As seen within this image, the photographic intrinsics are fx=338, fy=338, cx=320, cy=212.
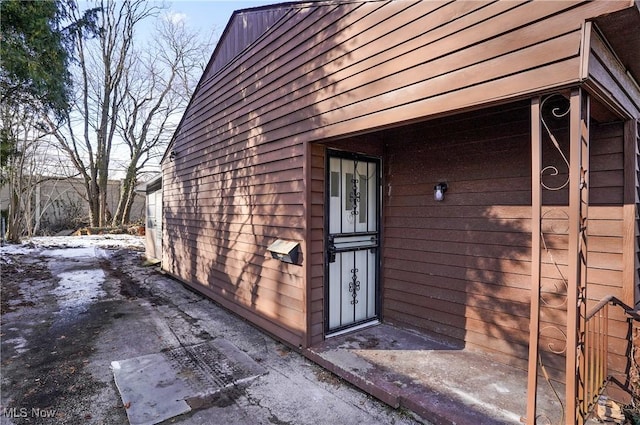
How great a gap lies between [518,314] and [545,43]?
2146 millimetres

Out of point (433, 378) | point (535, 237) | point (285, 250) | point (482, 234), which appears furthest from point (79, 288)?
point (535, 237)

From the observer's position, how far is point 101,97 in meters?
17.4

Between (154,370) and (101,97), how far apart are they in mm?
18796

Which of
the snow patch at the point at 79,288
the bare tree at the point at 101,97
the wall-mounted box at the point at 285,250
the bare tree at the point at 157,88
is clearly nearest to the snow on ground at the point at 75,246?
the snow patch at the point at 79,288

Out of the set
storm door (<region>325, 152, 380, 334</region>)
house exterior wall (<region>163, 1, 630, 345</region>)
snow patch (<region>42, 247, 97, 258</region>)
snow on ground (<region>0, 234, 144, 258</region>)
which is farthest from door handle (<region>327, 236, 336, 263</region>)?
snow on ground (<region>0, 234, 144, 258</region>)

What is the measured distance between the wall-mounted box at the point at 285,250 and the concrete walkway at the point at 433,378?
36.3 inches

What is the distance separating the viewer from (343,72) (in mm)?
3049

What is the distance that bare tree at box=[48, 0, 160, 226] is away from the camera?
16.7 m

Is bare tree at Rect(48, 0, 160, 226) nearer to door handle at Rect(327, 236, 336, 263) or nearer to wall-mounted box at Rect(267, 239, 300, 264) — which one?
wall-mounted box at Rect(267, 239, 300, 264)

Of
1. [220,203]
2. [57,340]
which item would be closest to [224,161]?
[220,203]

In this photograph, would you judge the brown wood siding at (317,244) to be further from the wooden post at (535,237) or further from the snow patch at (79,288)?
the snow patch at (79,288)

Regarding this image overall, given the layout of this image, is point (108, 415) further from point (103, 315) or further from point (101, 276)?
point (101, 276)

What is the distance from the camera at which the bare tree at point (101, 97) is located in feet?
54.7

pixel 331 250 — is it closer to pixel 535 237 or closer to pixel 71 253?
pixel 535 237
